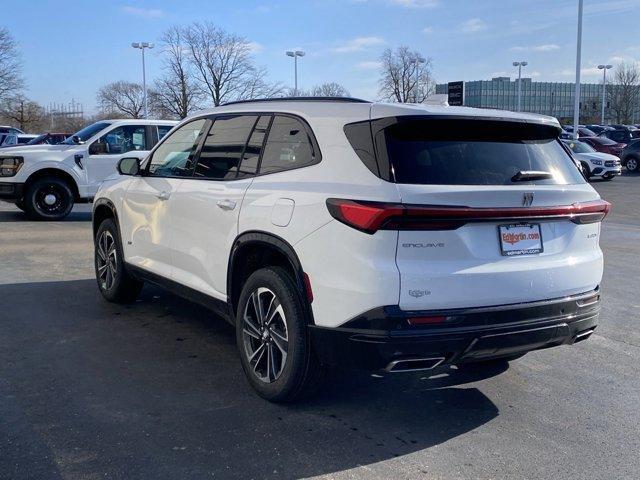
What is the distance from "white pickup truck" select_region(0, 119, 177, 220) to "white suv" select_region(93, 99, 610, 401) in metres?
8.99

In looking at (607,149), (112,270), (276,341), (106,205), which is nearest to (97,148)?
(106,205)

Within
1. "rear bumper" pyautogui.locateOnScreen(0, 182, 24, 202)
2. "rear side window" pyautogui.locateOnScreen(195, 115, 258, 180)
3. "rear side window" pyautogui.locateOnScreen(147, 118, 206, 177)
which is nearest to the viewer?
"rear side window" pyautogui.locateOnScreen(195, 115, 258, 180)

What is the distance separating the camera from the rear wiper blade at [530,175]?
146 inches

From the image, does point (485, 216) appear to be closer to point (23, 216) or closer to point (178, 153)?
point (178, 153)

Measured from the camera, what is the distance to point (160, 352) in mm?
5059

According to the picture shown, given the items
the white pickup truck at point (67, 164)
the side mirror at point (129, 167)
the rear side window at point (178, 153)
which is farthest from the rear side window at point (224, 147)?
the white pickup truck at point (67, 164)

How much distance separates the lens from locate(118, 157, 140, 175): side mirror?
5953 millimetres

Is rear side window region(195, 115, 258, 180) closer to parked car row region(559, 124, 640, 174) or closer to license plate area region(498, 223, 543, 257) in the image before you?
license plate area region(498, 223, 543, 257)

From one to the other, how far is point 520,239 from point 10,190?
11423 millimetres

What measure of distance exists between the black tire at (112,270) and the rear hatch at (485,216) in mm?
3577

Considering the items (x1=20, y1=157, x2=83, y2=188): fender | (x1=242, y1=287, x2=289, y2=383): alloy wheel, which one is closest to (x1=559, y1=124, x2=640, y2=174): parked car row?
(x1=20, y1=157, x2=83, y2=188): fender

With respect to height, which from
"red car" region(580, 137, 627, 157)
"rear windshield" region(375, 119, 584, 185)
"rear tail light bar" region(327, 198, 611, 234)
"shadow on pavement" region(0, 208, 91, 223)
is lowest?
"shadow on pavement" region(0, 208, 91, 223)

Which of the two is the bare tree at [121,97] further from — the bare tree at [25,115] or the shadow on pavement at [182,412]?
the shadow on pavement at [182,412]

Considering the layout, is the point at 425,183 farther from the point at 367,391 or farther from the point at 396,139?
the point at 367,391
